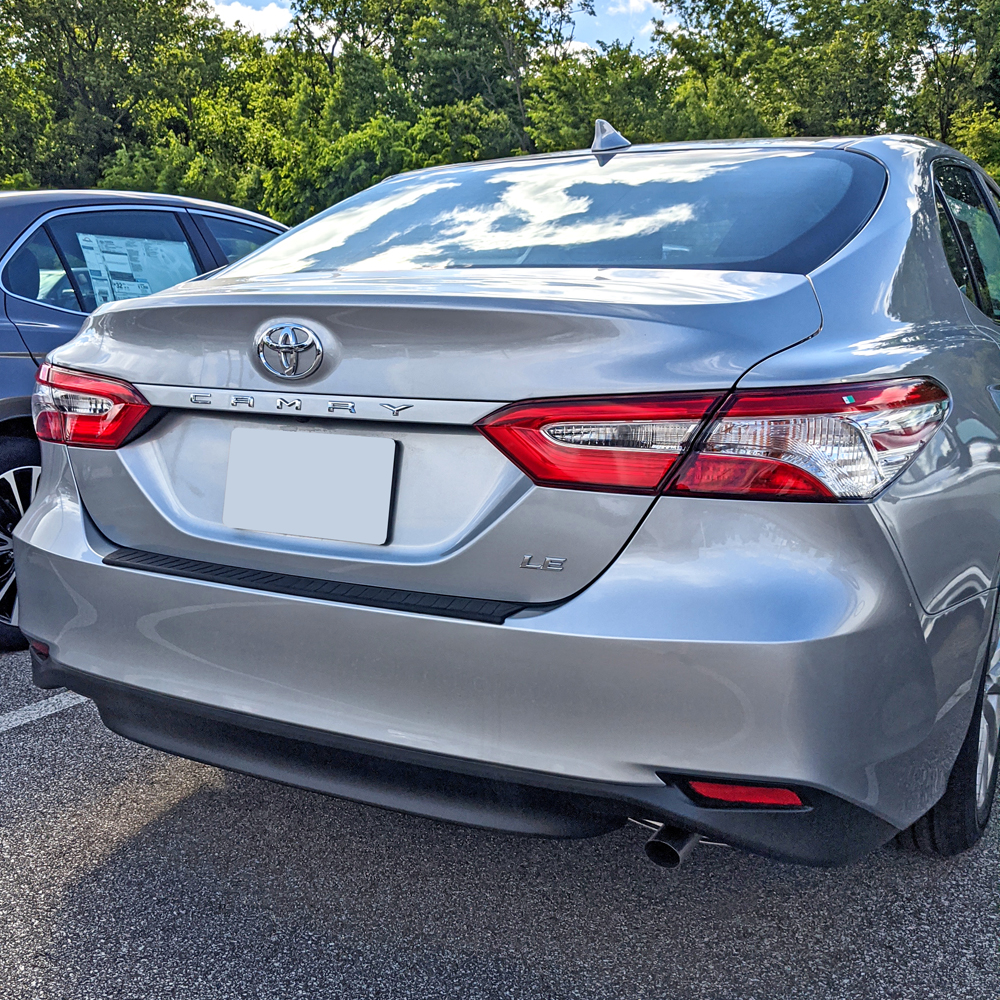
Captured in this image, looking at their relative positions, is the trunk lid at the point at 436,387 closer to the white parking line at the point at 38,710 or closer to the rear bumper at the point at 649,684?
the rear bumper at the point at 649,684

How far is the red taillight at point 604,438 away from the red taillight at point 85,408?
2.67ft

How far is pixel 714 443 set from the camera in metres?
1.68

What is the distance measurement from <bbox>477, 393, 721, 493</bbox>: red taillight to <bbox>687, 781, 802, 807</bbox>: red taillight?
47 centimetres

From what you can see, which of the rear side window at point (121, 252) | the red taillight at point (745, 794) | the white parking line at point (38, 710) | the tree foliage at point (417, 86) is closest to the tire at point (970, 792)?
the red taillight at point (745, 794)

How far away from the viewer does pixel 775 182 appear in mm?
2467

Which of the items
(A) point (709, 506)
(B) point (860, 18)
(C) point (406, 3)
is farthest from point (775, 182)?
(C) point (406, 3)

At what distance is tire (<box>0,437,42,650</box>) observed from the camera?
3.84m

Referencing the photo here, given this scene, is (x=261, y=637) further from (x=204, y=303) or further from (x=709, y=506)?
(x=709, y=506)

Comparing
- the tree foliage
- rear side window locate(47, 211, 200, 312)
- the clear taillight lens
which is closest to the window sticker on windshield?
rear side window locate(47, 211, 200, 312)

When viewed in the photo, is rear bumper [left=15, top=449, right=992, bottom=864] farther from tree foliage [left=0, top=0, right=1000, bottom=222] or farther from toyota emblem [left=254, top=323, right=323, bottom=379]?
tree foliage [left=0, top=0, right=1000, bottom=222]

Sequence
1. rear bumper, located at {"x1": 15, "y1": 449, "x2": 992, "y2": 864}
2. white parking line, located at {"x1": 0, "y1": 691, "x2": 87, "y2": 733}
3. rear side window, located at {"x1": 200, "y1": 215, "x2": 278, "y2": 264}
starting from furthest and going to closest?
1. rear side window, located at {"x1": 200, "y1": 215, "x2": 278, "y2": 264}
2. white parking line, located at {"x1": 0, "y1": 691, "x2": 87, "y2": 733}
3. rear bumper, located at {"x1": 15, "y1": 449, "x2": 992, "y2": 864}

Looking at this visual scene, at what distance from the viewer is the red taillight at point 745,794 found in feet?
5.61

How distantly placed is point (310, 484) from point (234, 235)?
3.46m

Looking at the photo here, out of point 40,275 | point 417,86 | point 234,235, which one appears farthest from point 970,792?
point 417,86
